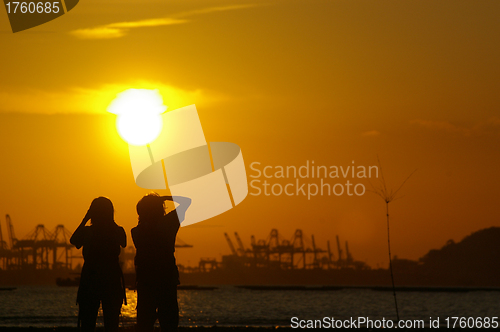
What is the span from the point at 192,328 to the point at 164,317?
6257 mm

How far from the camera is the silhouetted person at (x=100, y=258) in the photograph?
5.41 m

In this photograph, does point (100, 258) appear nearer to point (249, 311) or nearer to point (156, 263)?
point (156, 263)

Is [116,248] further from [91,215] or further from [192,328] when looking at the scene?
[192,328]

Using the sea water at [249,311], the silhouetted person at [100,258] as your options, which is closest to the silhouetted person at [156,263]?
the silhouetted person at [100,258]

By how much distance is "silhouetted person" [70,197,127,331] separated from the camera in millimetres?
5414

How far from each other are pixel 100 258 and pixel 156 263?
0.55 meters

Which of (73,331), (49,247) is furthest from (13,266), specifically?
(73,331)

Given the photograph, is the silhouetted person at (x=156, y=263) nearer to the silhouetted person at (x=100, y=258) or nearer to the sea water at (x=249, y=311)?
the silhouetted person at (x=100, y=258)

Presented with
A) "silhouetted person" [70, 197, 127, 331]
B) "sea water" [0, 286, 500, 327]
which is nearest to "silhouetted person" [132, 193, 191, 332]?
"silhouetted person" [70, 197, 127, 331]

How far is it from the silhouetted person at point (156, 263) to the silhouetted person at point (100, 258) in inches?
8.8

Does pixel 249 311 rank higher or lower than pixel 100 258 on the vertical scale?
lower

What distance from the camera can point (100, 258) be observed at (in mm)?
5434

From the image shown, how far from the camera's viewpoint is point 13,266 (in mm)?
189125

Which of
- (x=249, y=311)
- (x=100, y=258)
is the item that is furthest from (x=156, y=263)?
(x=249, y=311)
